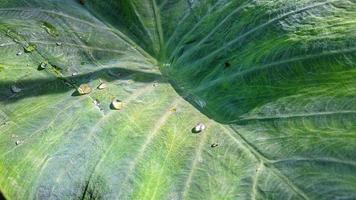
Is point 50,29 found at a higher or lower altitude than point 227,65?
higher

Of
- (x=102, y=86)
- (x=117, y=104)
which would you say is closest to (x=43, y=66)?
(x=102, y=86)

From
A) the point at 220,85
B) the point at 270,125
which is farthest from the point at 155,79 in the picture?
the point at 270,125

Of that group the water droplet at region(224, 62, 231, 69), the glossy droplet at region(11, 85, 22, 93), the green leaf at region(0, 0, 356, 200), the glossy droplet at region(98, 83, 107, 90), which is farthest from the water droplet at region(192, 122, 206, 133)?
the glossy droplet at region(11, 85, 22, 93)

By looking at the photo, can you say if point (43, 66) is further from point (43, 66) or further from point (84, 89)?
point (84, 89)

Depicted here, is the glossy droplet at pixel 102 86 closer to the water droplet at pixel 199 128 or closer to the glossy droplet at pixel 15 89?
the glossy droplet at pixel 15 89

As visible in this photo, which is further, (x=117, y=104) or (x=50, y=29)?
(x=50, y=29)

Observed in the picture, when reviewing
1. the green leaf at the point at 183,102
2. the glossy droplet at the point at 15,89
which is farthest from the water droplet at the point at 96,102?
the glossy droplet at the point at 15,89

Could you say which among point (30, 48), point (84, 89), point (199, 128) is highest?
point (30, 48)

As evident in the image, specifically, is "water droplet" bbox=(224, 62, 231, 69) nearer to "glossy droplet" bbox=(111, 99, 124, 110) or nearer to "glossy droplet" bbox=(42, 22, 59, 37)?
"glossy droplet" bbox=(111, 99, 124, 110)
